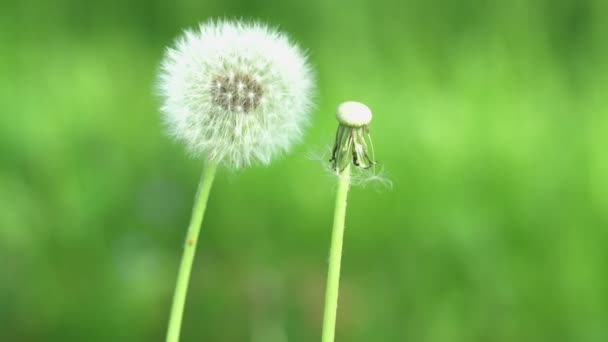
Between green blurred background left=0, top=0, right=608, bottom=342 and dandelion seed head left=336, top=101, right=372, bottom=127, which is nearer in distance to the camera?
dandelion seed head left=336, top=101, right=372, bottom=127

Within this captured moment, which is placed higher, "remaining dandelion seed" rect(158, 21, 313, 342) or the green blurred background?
the green blurred background

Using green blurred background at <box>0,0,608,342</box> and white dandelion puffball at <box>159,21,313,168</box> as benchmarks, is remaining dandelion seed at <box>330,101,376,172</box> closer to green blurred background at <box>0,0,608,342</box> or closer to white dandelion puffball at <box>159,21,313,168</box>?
white dandelion puffball at <box>159,21,313,168</box>

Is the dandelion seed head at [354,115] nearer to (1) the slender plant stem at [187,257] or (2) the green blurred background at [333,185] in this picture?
(1) the slender plant stem at [187,257]

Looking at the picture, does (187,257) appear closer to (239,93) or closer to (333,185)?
(239,93)

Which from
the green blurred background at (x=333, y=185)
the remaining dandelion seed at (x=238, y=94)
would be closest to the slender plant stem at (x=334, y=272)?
the remaining dandelion seed at (x=238, y=94)

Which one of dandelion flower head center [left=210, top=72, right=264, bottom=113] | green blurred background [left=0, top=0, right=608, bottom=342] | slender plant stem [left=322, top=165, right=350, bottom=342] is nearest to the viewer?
slender plant stem [left=322, top=165, right=350, bottom=342]

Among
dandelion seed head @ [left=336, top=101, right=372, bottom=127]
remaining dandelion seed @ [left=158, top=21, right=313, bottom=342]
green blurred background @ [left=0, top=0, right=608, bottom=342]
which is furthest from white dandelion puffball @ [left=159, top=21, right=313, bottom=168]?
green blurred background @ [left=0, top=0, right=608, bottom=342]

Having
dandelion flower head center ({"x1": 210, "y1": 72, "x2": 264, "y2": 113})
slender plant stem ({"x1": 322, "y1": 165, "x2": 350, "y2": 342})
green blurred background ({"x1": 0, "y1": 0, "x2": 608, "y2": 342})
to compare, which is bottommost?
slender plant stem ({"x1": 322, "y1": 165, "x2": 350, "y2": 342})
